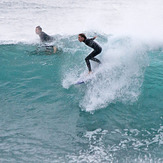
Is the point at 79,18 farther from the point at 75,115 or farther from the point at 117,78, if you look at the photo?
the point at 75,115

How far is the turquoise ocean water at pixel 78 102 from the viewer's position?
22.0 ft

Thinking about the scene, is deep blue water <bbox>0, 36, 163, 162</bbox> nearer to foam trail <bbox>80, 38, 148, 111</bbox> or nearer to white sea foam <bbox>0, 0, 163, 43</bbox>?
foam trail <bbox>80, 38, 148, 111</bbox>

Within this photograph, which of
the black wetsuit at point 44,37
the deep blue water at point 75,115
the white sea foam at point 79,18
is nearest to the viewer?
the deep blue water at point 75,115

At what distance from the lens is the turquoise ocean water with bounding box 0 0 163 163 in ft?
22.0

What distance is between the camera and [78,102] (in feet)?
28.7

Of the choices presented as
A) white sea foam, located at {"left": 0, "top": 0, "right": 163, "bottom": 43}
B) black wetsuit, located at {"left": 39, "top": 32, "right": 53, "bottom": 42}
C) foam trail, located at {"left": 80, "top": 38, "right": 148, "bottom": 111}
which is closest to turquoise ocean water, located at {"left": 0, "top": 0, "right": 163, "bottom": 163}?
foam trail, located at {"left": 80, "top": 38, "right": 148, "bottom": 111}

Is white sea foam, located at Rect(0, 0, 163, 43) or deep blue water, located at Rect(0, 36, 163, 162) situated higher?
white sea foam, located at Rect(0, 0, 163, 43)

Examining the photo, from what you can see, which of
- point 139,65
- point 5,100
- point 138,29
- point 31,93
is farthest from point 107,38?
point 5,100

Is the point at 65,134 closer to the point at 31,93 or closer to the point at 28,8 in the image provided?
the point at 31,93

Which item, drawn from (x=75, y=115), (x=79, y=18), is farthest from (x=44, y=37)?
(x=79, y=18)

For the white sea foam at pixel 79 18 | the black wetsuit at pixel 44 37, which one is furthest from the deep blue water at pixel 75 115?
the white sea foam at pixel 79 18

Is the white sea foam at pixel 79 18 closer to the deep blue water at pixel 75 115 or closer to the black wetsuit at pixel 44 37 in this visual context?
the black wetsuit at pixel 44 37

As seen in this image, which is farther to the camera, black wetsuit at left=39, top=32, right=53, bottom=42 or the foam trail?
black wetsuit at left=39, top=32, right=53, bottom=42

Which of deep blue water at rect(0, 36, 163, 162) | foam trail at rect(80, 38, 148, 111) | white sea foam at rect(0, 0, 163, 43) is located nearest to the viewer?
deep blue water at rect(0, 36, 163, 162)
